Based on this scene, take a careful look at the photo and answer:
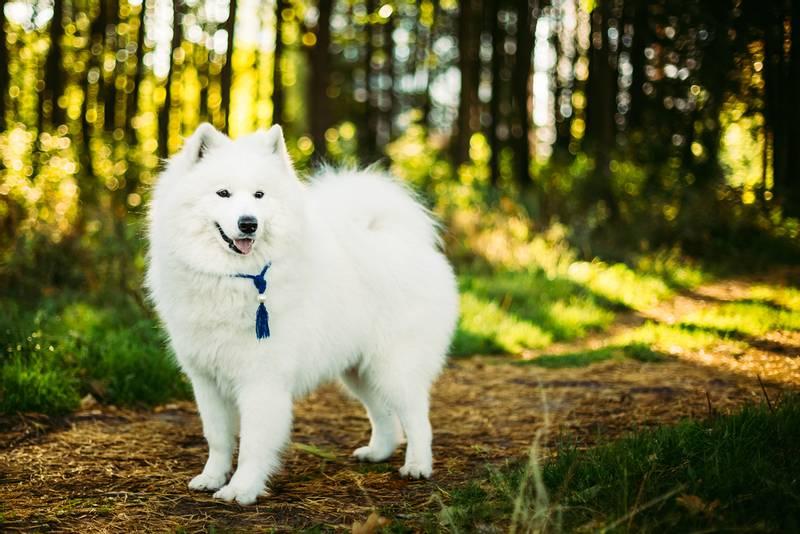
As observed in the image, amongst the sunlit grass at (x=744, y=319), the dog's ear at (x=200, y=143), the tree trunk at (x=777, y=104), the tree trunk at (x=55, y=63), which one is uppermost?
the tree trunk at (x=55, y=63)

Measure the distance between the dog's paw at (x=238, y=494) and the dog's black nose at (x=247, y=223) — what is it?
1099 millimetres

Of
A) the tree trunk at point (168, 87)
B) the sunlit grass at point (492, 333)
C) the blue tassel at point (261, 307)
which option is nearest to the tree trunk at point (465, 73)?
the tree trunk at point (168, 87)

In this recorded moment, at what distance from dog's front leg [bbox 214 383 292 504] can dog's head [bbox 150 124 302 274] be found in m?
0.56

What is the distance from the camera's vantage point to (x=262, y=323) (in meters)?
A: 3.05

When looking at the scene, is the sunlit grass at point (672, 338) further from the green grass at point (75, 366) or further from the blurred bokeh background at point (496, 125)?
the green grass at point (75, 366)

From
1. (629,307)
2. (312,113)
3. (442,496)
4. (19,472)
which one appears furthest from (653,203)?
(19,472)

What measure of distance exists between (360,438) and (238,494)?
1.29 metres

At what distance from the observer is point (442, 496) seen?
2.95 meters

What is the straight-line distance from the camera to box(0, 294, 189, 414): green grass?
4070 mm

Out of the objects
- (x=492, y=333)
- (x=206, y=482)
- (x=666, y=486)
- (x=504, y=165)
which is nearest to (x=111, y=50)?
(x=504, y=165)

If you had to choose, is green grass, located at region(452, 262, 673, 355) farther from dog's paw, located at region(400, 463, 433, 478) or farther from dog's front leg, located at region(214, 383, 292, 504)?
dog's front leg, located at region(214, 383, 292, 504)

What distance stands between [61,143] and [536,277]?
18.8ft

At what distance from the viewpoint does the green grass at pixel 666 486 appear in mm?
2197

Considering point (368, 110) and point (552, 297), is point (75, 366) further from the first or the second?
point (368, 110)
